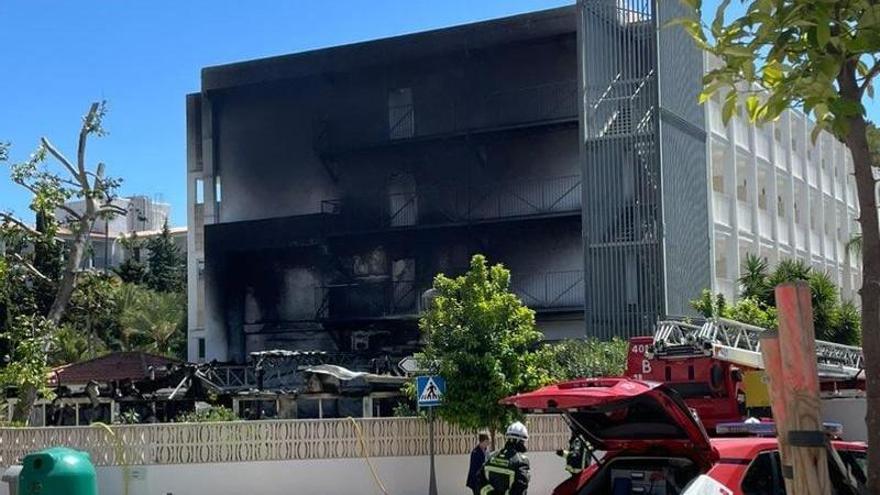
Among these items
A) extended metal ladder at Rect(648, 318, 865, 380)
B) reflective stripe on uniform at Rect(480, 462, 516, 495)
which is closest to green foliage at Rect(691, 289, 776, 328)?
extended metal ladder at Rect(648, 318, 865, 380)

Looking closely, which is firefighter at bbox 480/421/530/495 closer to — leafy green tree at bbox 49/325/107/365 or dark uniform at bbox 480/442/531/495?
dark uniform at bbox 480/442/531/495

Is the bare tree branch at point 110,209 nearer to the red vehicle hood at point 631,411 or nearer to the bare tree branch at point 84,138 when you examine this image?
the bare tree branch at point 84,138

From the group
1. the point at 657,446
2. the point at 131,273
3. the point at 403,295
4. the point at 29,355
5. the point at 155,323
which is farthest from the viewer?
the point at 131,273

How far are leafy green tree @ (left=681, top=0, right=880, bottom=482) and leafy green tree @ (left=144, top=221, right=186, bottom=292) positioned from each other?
198ft

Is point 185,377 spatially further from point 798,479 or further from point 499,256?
point 798,479

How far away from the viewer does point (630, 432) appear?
839cm

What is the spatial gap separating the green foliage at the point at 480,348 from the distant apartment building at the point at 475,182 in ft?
39.3

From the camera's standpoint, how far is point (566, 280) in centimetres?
3378

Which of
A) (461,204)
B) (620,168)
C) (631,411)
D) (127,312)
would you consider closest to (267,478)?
(631,411)

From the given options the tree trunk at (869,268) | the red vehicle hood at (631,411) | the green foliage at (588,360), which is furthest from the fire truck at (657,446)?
the green foliage at (588,360)

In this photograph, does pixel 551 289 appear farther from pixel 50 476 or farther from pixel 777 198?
pixel 50 476

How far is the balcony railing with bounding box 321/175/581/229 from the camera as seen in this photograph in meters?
34.3

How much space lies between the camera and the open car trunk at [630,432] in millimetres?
7734

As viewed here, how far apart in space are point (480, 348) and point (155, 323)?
39.2 metres
